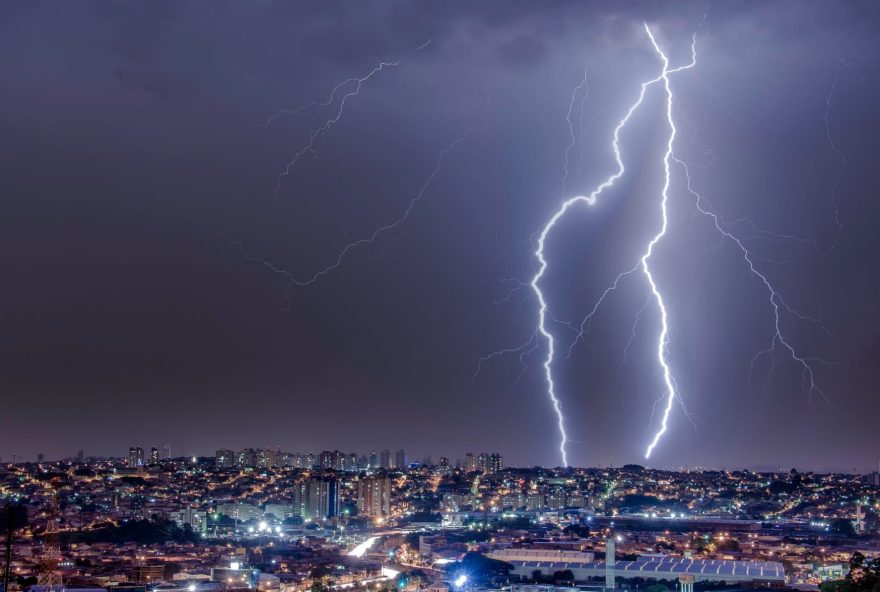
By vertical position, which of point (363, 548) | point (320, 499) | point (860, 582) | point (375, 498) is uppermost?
point (375, 498)

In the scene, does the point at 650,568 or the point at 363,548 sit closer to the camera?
the point at 650,568

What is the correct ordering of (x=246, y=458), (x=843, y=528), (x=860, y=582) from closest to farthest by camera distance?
1. (x=860, y=582)
2. (x=843, y=528)
3. (x=246, y=458)

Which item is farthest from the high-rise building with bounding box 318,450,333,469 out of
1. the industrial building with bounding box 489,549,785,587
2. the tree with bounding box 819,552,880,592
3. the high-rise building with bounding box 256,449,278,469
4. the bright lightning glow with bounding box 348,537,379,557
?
the tree with bounding box 819,552,880,592

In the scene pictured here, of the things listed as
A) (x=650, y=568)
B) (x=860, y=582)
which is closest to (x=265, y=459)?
(x=650, y=568)

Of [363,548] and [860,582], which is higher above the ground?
[363,548]

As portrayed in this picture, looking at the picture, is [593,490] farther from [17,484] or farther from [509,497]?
[17,484]

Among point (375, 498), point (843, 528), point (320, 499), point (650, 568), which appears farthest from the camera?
point (375, 498)

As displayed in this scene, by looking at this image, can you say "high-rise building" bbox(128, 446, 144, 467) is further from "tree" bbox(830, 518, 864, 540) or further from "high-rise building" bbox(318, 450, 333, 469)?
"tree" bbox(830, 518, 864, 540)

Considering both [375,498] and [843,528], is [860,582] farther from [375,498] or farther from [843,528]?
[375,498]

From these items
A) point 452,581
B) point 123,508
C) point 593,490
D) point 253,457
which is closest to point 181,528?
point 123,508
